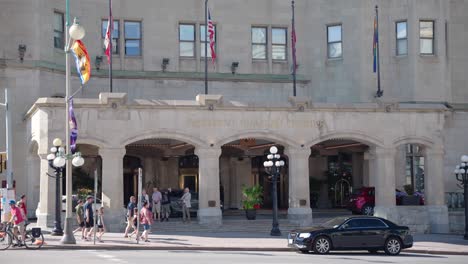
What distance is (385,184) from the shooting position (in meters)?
41.3

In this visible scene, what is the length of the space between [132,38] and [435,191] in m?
19.3

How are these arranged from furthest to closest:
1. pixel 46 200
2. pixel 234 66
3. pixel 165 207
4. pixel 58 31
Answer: pixel 234 66 → pixel 58 31 → pixel 165 207 → pixel 46 200

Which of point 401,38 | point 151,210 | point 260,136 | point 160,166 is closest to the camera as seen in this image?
point 151,210

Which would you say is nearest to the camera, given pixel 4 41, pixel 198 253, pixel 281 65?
pixel 198 253

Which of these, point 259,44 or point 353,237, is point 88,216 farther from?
point 259,44

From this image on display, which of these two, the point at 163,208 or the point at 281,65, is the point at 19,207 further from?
the point at 281,65

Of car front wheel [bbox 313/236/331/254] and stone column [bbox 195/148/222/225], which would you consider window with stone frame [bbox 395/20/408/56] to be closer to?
stone column [bbox 195/148/222/225]

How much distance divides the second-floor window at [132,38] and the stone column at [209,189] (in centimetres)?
1193

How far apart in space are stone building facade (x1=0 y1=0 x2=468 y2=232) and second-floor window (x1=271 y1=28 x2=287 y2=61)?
61 millimetres

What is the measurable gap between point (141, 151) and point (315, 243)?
20.9 m

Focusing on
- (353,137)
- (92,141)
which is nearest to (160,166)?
(92,141)

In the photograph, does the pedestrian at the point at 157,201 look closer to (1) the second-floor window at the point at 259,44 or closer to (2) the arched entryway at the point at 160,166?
(2) the arched entryway at the point at 160,166

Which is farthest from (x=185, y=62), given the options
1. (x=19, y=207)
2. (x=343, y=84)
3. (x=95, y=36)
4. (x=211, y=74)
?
(x=19, y=207)

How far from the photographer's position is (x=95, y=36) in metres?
48.3
